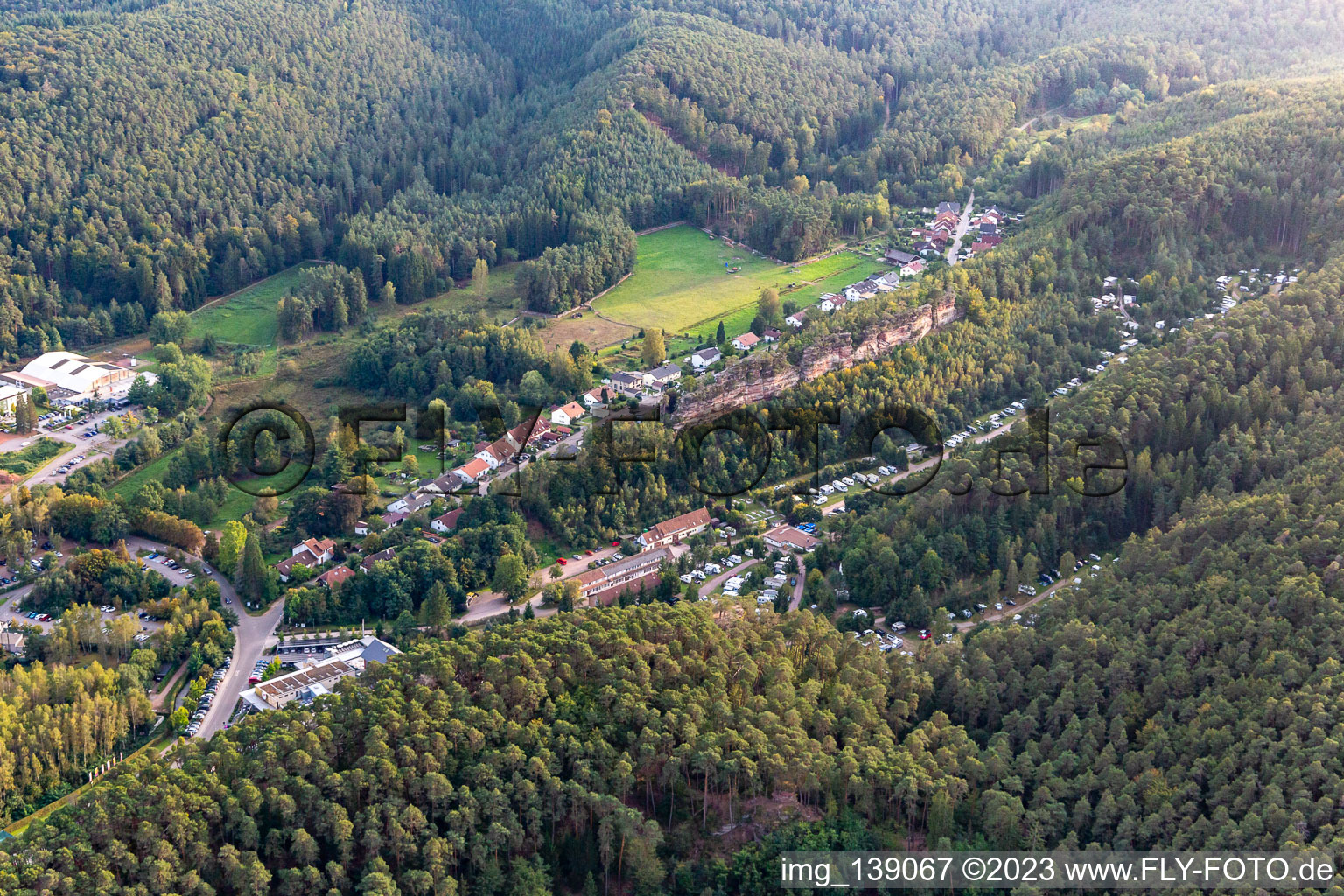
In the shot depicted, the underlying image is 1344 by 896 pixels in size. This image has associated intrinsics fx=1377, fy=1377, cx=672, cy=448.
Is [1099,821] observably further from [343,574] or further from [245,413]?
[245,413]

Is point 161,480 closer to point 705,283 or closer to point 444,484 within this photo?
point 444,484

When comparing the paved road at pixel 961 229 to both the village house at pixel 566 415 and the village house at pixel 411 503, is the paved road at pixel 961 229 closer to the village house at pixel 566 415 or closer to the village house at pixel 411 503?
the village house at pixel 566 415

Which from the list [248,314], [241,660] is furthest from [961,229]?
[241,660]

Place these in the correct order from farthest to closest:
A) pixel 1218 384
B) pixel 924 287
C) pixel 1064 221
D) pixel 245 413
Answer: pixel 1064 221, pixel 924 287, pixel 245 413, pixel 1218 384

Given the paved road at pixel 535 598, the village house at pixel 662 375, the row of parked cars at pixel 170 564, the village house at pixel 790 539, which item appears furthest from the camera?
the village house at pixel 662 375

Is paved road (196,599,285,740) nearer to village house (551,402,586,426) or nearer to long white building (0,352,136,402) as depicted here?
village house (551,402,586,426)

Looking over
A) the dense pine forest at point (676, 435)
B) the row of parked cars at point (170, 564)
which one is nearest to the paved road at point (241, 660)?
the dense pine forest at point (676, 435)

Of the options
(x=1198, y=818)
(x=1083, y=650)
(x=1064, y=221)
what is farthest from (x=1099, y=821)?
(x=1064, y=221)
